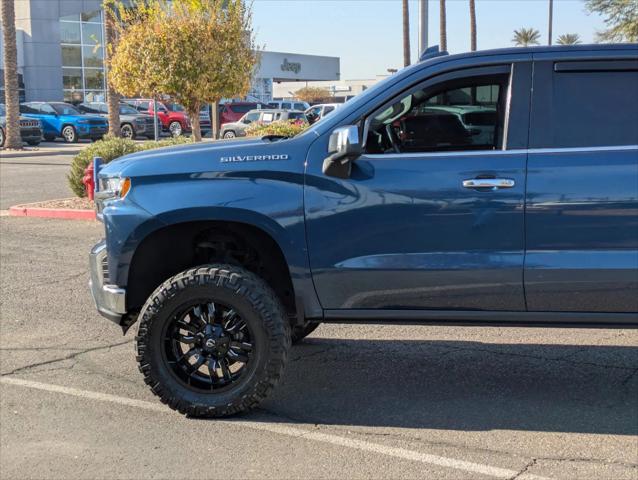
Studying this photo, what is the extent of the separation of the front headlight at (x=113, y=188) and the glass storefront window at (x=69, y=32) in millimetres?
45142


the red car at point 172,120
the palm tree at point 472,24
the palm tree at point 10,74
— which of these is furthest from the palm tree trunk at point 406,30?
the palm tree at point 10,74

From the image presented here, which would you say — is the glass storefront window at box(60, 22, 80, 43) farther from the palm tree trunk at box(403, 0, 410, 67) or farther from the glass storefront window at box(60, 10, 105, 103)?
the palm tree trunk at box(403, 0, 410, 67)

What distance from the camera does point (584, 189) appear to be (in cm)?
456

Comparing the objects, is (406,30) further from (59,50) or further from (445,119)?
(445,119)

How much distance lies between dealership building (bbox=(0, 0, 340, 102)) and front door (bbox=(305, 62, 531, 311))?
43.1 meters

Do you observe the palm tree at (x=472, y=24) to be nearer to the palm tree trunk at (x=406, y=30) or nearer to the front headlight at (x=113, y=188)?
the palm tree trunk at (x=406, y=30)

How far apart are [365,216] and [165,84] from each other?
39.1 ft

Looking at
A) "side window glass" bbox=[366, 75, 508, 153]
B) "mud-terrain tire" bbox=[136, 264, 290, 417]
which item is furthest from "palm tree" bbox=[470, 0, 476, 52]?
"mud-terrain tire" bbox=[136, 264, 290, 417]

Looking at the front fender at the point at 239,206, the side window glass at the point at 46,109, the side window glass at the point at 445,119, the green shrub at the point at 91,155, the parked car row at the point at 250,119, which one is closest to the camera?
the front fender at the point at 239,206

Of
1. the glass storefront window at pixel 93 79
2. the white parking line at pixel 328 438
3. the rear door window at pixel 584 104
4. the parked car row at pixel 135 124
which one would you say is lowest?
the white parking line at pixel 328 438

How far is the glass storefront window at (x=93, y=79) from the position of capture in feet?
158

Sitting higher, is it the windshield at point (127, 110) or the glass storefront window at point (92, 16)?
the glass storefront window at point (92, 16)

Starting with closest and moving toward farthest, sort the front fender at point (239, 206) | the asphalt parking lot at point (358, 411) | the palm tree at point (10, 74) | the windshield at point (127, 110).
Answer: the asphalt parking lot at point (358, 411) < the front fender at point (239, 206) < the palm tree at point (10, 74) < the windshield at point (127, 110)

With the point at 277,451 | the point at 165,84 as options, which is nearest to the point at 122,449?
the point at 277,451
